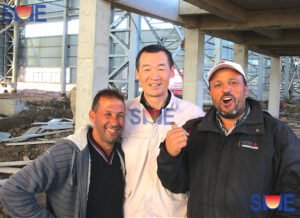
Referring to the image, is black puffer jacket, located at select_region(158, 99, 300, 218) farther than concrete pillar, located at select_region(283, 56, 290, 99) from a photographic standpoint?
No

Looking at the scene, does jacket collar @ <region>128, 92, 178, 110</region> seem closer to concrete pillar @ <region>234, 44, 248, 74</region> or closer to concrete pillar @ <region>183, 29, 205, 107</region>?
concrete pillar @ <region>183, 29, 205, 107</region>

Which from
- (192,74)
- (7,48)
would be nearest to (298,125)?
(192,74)

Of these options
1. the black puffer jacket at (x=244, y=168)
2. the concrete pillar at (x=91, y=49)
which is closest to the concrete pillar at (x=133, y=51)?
the concrete pillar at (x=91, y=49)

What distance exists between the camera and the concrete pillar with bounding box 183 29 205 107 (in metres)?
12.9

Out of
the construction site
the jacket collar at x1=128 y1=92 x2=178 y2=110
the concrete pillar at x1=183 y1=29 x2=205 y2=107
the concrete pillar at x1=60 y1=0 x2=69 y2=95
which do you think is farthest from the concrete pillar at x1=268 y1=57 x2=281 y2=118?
the jacket collar at x1=128 y1=92 x2=178 y2=110

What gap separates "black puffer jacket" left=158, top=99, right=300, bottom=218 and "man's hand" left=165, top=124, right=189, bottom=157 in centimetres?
6

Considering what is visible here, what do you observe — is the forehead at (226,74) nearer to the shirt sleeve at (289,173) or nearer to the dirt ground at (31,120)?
the shirt sleeve at (289,173)

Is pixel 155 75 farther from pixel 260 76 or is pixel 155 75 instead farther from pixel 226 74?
pixel 260 76

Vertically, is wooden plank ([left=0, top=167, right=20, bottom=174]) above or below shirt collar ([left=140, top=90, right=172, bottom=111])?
below

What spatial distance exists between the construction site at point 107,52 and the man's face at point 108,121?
3.89 metres

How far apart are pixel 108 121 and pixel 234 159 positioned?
86cm

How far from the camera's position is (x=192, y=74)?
12.9 metres

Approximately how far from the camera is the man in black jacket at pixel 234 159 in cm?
207

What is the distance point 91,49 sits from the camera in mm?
7891
